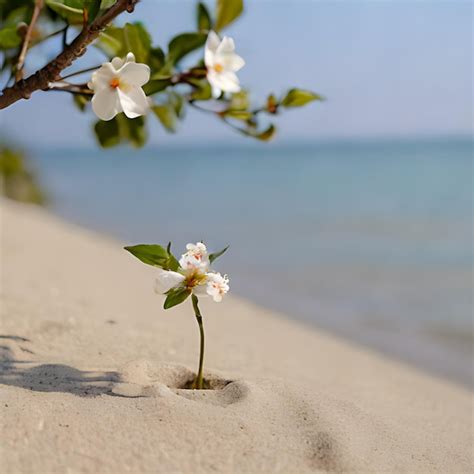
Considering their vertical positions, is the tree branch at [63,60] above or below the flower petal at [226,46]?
below

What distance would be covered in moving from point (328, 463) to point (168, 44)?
105 cm

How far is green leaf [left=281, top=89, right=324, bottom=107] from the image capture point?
165 cm

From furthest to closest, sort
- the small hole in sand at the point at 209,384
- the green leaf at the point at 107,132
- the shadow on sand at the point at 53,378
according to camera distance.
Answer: the green leaf at the point at 107,132 → the small hole in sand at the point at 209,384 → the shadow on sand at the point at 53,378

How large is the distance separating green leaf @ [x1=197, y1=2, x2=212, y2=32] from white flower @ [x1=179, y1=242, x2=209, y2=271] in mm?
645

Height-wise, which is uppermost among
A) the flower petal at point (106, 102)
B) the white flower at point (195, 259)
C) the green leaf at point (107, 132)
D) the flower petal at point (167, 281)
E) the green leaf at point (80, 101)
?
the green leaf at point (80, 101)

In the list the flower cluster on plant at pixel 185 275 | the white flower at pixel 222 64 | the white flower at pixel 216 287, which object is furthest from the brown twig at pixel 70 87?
the white flower at pixel 216 287

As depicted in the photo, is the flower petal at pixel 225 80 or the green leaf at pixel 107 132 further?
the green leaf at pixel 107 132

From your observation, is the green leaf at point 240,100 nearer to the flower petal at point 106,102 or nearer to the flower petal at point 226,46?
the flower petal at point 226,46

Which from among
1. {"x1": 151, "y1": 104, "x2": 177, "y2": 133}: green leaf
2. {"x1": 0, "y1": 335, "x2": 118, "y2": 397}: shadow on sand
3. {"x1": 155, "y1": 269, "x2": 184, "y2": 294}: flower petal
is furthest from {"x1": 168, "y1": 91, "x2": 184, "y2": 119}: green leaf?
{"x1": 0, "y1": 335, "x2": 118, "y2": 397}: shadow on sand

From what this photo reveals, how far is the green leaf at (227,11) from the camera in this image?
5.39ft

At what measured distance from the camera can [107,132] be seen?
6.63 ft

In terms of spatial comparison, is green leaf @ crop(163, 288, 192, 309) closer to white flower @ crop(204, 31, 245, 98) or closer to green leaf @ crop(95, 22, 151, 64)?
white flower @ crop(204, 31, 245, 98)

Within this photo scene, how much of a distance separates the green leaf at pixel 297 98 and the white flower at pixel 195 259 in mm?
482

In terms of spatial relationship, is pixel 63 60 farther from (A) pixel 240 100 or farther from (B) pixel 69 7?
(A) pixel 240 100
